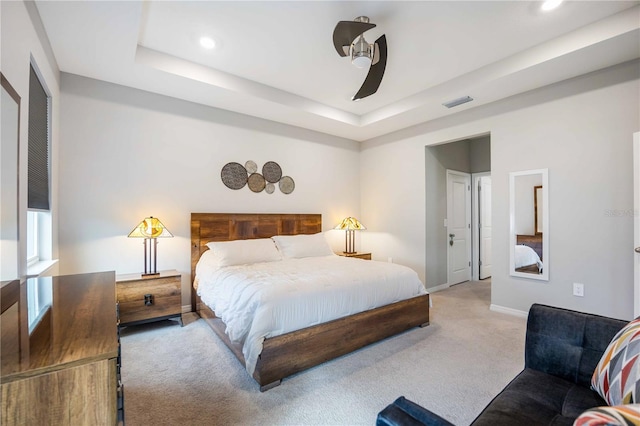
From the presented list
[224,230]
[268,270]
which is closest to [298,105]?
[224,230]

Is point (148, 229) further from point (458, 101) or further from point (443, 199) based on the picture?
point (443, 199)

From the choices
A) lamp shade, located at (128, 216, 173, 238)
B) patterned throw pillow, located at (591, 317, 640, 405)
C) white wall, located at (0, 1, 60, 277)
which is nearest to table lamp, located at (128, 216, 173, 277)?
lamp shade, located at (128, 216, 173, 238)

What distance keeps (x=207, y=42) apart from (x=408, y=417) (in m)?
3.29

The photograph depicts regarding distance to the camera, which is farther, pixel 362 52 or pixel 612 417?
pixel 362 52

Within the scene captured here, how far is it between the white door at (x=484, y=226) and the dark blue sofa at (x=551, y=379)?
446 centimetres

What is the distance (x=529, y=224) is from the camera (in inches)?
138

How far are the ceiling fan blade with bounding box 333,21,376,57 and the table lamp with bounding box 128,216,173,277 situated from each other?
2.66 metres

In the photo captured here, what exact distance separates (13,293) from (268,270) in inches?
75.0

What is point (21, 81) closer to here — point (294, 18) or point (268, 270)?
→ point (294, 18)

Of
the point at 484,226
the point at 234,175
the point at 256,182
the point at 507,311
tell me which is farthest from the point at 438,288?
the point at 234,175

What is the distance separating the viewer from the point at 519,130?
3.61 m

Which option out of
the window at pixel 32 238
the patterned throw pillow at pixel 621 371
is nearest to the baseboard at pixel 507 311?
the patterned throw pillow at pixel 621 371

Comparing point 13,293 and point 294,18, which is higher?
point 294,18

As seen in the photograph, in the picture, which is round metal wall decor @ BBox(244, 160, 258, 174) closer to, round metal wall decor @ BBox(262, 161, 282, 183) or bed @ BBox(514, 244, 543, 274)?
round metal wall decor @ BBox(262, 161, 282, 183)
